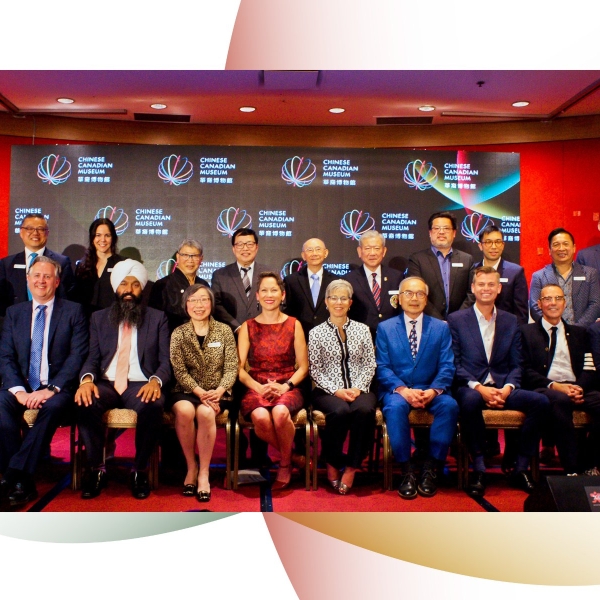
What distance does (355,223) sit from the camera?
6172 millimetres

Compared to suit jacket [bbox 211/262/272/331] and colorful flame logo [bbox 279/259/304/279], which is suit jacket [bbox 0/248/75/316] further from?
colorful flame logo [bbox 279/259/304/279]

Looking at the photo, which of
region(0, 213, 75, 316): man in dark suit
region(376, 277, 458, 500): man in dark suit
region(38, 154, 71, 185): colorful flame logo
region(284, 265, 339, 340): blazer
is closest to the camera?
region(376, 277, 458, 500): man in dark suit

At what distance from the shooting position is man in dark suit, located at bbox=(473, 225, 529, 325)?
5.24 meters

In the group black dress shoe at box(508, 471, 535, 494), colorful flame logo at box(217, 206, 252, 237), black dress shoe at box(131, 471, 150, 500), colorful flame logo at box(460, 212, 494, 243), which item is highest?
colorful flame logo at box(217, 206, 252, 237)

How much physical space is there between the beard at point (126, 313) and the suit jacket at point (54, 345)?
0.23 metres

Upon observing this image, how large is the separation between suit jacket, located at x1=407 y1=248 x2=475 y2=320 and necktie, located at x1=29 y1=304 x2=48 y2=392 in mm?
2703

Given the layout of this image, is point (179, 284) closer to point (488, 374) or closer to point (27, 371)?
point (27, 371)

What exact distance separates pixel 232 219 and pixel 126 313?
75.3 inches

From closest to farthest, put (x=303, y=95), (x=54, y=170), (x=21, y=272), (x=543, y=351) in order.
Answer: (x=543, y=351), (x=21, y=272), (x=54, y=170), (x=303, y=95)

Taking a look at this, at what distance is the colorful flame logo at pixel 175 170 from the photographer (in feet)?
20.2

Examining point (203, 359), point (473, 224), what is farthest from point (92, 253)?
point (473, 224)

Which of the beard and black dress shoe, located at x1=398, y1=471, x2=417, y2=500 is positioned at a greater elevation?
the beard

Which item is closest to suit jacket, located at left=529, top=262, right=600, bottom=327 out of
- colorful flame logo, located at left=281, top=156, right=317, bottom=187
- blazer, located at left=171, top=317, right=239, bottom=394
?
colorful flame logo, located at left=281, top=156, right=317, bottom=187

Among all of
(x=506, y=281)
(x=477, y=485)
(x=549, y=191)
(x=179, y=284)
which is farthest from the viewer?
(x=549, y=191)
